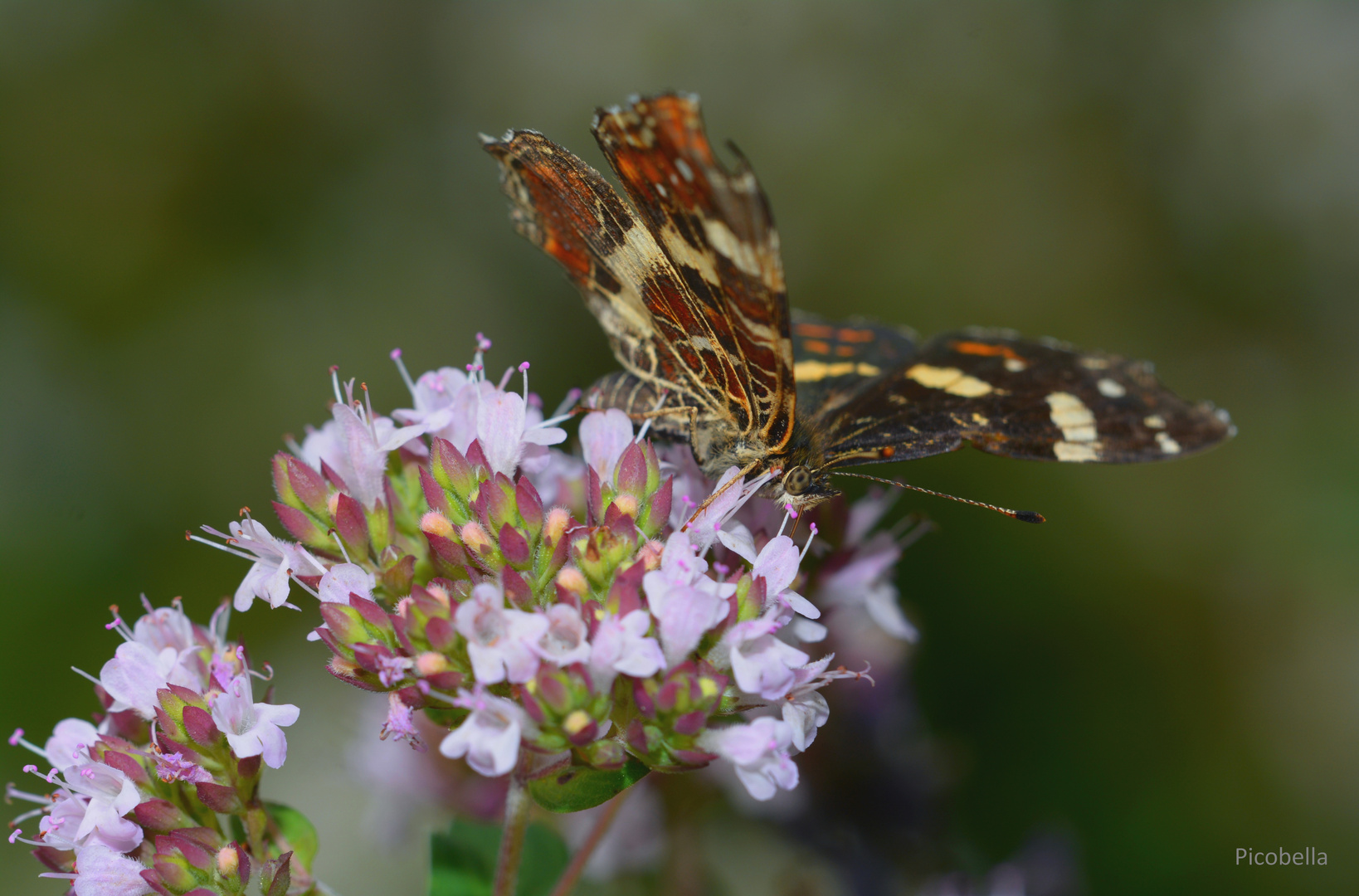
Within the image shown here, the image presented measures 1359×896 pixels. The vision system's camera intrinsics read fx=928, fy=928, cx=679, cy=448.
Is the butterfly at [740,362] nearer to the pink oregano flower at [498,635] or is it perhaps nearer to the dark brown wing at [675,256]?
the dark brown wing at [675,256]

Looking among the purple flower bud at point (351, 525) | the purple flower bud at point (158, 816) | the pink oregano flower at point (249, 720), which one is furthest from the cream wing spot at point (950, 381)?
the purple flower bud at point (158, 816)

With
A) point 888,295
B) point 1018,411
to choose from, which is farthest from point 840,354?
point 888,295

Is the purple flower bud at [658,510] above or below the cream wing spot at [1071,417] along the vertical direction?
above

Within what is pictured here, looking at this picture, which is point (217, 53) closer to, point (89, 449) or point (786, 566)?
point (89, 449)

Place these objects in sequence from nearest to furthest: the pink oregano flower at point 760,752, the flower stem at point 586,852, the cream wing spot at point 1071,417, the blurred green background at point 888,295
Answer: the pink oregano flower at point 760,752 → the flower stem at point 586,852 → the cream wing spot at point 1071,417 → the blurred green background at point 888,295

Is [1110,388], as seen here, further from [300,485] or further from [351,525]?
[300,485]

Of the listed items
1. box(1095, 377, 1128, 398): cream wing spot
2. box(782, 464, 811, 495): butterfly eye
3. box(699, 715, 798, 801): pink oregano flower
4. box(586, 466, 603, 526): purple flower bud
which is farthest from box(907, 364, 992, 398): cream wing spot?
box(699, 715, 798, 801): pink oregano flower
